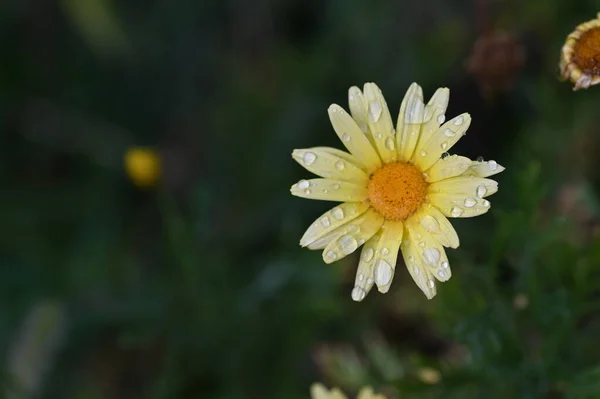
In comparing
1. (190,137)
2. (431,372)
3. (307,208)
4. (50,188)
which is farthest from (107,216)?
(431,372)

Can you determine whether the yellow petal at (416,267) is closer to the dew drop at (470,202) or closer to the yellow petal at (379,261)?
Answer: the yellow petal at (379,261)

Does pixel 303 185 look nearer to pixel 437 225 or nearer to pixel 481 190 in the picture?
pixel 437 225

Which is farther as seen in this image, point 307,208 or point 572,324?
point 307,208

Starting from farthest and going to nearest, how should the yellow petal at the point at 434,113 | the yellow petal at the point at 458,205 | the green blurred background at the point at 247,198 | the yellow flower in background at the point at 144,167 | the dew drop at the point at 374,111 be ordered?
the yellow flower in background at the point at 144,167 → the green blurred background at the point at 247,198 → the dew drop at the point at 374,111 → the yellow petal at the point at 434,113 → the yellow petal at the point at 458,205

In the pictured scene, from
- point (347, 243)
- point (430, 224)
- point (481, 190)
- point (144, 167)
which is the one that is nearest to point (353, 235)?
point (347, 243)

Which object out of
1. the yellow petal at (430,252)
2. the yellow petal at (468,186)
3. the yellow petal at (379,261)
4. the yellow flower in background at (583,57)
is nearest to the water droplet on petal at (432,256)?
the yellow petal at (430,252)

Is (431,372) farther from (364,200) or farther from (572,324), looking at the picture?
(364,200)

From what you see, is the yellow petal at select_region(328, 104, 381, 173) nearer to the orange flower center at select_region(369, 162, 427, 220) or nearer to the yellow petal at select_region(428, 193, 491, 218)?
the orange flower center at select_region(369, 162, 427, 220)
